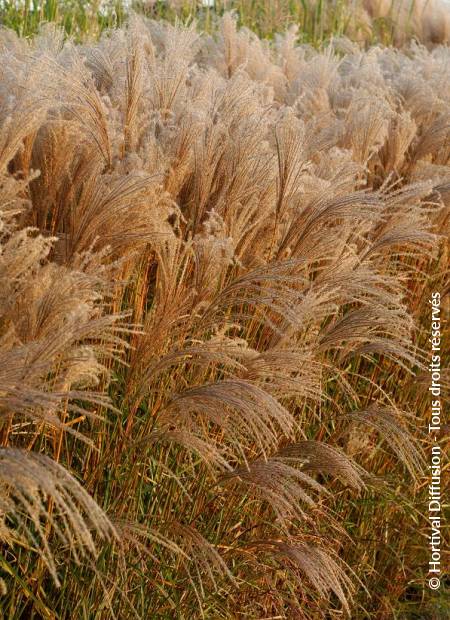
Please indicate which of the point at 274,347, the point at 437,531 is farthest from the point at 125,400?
the point at 437,531

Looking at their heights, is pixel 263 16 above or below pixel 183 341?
above

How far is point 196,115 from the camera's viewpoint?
7.77 feet

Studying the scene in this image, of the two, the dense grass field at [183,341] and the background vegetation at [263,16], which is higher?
the background vegetation at [263,16]

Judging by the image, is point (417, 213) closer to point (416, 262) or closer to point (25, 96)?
point (416, 262)

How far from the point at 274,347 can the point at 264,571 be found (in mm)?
568

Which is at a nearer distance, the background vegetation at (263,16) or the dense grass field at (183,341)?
the dense grass field at (183,341)

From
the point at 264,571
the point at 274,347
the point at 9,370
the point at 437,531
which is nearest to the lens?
the point at 9,370

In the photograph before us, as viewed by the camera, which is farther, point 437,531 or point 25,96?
point 437,531

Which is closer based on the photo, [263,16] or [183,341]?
[183,341]

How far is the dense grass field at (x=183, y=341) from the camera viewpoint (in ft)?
5.84

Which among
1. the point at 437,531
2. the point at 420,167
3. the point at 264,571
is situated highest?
the point at 420,167

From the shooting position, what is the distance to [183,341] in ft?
6.67

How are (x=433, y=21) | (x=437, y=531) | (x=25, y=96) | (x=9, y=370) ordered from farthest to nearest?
(x=433, y=21) → (x=437, y=531) → (x=25, y=96) → (x=9, y=370)

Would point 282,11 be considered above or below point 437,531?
above
